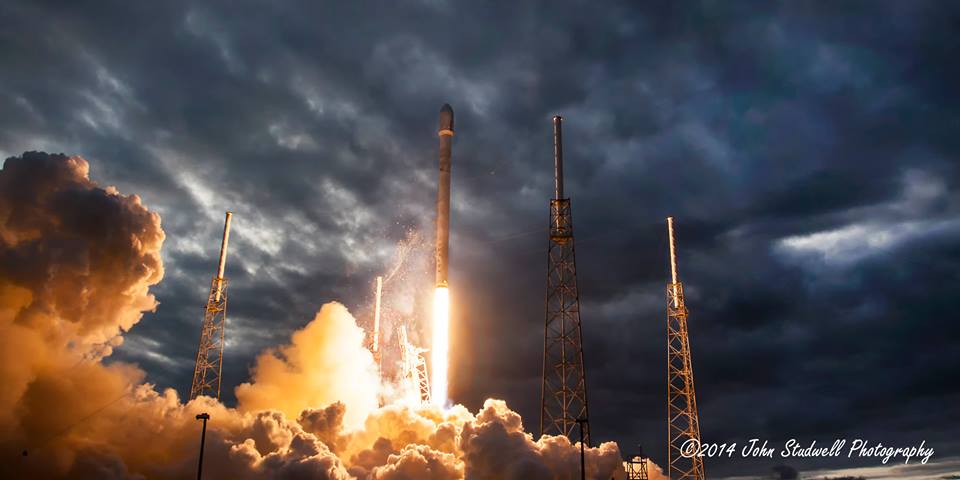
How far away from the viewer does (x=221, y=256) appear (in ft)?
237

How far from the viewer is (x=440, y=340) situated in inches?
2672

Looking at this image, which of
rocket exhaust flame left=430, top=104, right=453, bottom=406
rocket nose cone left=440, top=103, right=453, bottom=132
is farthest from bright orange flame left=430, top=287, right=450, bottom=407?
rocket nose cone left=440, top=103, right=453, bottom=132

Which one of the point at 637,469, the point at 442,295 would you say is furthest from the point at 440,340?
the point at 637,469

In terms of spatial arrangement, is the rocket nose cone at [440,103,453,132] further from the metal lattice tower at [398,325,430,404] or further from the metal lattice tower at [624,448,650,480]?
the metal lattice tower at [624,448,650,480]

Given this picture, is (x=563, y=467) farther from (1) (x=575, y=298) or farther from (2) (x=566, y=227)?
(2) (x=566, y=227)

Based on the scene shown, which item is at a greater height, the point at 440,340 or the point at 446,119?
the point at 446,119

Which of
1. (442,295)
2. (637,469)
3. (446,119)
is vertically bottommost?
(637,469)

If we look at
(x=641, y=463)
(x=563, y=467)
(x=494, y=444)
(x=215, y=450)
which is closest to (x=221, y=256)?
(x=215, y=450)

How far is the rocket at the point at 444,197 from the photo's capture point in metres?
69.4

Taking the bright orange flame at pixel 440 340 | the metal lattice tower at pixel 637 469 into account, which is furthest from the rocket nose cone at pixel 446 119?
the metal lattice tower at pixel 637 469

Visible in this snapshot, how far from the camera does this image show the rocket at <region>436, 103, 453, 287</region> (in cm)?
6944

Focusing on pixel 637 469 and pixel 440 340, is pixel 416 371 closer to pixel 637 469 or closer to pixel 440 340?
pixel 440 340

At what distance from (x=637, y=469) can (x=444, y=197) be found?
2932 cm

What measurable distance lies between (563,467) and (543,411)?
4924mm
